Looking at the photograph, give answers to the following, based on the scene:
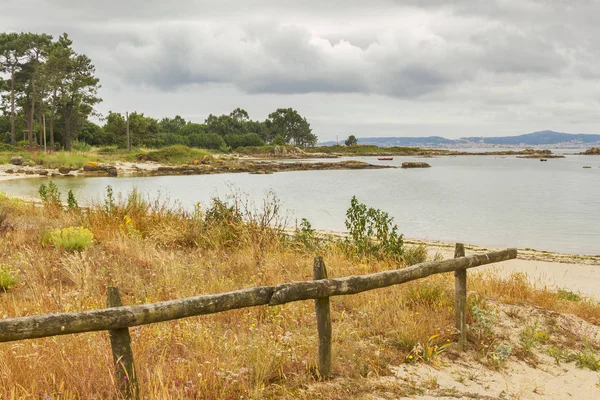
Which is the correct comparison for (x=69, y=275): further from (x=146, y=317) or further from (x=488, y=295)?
(x=488, y=295)

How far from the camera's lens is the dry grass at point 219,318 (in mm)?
4543

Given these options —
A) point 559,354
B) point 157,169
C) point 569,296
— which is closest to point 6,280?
point 559,354

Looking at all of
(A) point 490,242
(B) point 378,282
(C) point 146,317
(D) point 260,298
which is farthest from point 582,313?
(A) point 490,242

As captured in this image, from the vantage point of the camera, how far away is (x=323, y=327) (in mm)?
5195

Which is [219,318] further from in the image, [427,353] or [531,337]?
[531,337]

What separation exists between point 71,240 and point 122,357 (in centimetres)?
695

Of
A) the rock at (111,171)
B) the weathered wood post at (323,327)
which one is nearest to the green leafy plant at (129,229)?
the weathered wood post at (323,327)

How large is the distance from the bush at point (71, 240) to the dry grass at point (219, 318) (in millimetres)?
262

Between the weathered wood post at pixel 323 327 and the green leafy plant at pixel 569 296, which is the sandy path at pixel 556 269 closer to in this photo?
the green leafy plant at pixel 569 296

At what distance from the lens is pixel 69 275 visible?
820 cm

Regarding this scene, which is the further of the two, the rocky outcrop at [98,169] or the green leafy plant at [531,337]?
the rocky outcrop at [98,169]

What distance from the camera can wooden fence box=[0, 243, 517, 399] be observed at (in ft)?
12.1

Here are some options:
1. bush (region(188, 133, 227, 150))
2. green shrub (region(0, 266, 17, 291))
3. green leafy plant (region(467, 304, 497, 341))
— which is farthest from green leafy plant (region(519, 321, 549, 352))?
bush (region(188, 133, 227, 150))

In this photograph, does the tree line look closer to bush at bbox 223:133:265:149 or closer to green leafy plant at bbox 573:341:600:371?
bush at bbox 223:133:265:149
